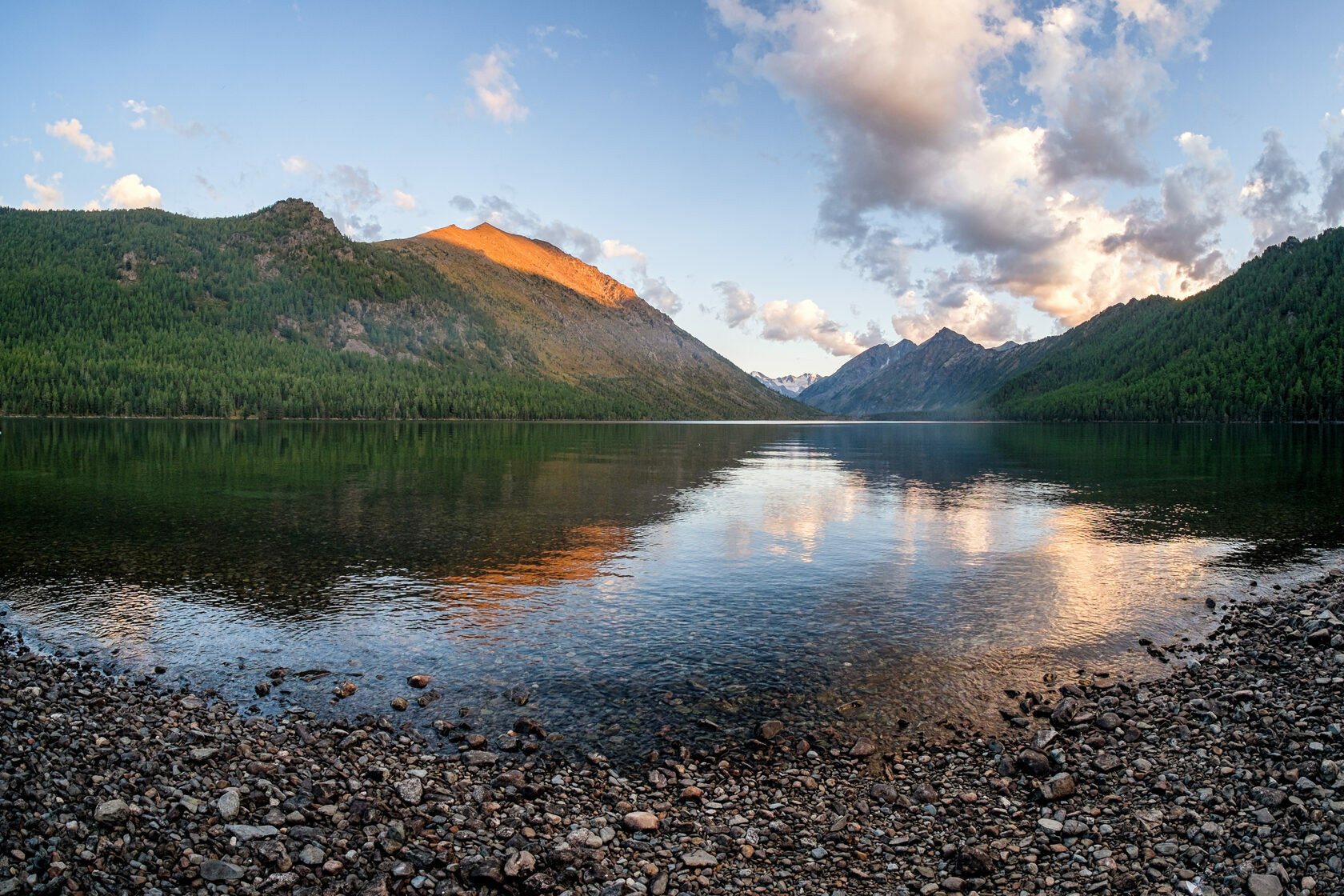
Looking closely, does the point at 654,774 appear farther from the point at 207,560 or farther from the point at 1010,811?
the point at 207,560

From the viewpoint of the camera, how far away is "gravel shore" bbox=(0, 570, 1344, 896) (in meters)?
10.4

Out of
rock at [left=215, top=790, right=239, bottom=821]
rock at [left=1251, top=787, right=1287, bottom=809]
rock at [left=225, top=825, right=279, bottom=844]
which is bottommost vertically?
rock at [left=225, top=825, right=279, bottom=844]

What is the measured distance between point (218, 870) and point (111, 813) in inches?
98.0

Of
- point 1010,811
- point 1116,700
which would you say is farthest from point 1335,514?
point 1010,811

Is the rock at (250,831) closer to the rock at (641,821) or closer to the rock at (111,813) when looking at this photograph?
the rock at (111,813)

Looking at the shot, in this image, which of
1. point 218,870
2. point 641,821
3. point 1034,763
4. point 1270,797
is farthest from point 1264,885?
point 218,870

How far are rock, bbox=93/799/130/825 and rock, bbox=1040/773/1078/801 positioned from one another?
49.5 ft

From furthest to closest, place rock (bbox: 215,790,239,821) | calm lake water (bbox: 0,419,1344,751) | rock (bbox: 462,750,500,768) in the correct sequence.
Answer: calm lake water (bbox: 0,419,1344,751), rock (bbox: 462,750,500,768), rock (bbox: 215,790,239,821)

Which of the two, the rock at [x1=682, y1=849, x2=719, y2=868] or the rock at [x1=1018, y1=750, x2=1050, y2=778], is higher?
the rock at [x1=1018, y1=750, x2=1050, y2=778]

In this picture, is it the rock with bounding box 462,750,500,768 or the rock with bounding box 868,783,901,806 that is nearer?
the rock with bounding box 868,783,901,806

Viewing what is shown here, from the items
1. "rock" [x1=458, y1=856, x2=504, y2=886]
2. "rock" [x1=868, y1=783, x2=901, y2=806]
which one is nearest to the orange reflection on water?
"rock" [x1=458, y1=856, x2=504, y2=886]

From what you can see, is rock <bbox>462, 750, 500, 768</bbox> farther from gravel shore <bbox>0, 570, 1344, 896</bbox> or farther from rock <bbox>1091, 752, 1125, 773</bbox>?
rock <bbox>1091, 752, 1125, 773</bbox>

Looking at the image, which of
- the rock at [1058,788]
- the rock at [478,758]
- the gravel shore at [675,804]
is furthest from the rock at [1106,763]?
the rock at [478,758]

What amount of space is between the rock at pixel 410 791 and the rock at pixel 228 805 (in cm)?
246
